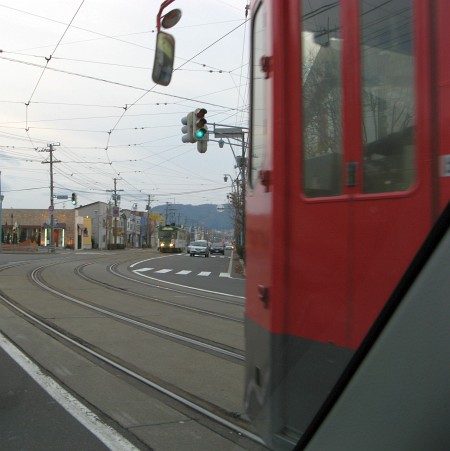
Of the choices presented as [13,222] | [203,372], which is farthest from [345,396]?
[13,222]

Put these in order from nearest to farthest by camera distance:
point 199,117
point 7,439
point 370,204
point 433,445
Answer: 1. point 433,445
2. point 370,204
3. point 7,439
4. point 199,117

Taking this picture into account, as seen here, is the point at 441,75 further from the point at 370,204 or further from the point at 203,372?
the point at 203,372

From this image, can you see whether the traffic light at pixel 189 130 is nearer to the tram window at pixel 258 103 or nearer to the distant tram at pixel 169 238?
the tram window at pixel 258 103

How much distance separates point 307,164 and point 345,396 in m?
1.17

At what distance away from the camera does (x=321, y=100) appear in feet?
8.03

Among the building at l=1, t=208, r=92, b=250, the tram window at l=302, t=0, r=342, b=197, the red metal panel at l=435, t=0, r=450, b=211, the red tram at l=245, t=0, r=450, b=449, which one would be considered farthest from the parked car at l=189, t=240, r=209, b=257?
the red metal panel at l=435, t=0, r=450, b=211

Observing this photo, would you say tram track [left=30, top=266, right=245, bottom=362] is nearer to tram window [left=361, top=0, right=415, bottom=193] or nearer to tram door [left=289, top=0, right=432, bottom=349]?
tram door [left=289, top=0, right=432, bottom=349]

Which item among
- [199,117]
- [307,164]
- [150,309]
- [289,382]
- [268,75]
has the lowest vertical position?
[150,309]

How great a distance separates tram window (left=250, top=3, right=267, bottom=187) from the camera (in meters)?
2.84

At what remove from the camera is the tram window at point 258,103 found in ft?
9.32

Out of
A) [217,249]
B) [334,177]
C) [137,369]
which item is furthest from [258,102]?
[217,249]

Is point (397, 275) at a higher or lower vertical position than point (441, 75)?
lower

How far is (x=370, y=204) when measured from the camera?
2.16m

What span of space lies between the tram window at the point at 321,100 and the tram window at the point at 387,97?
15 centimetres
